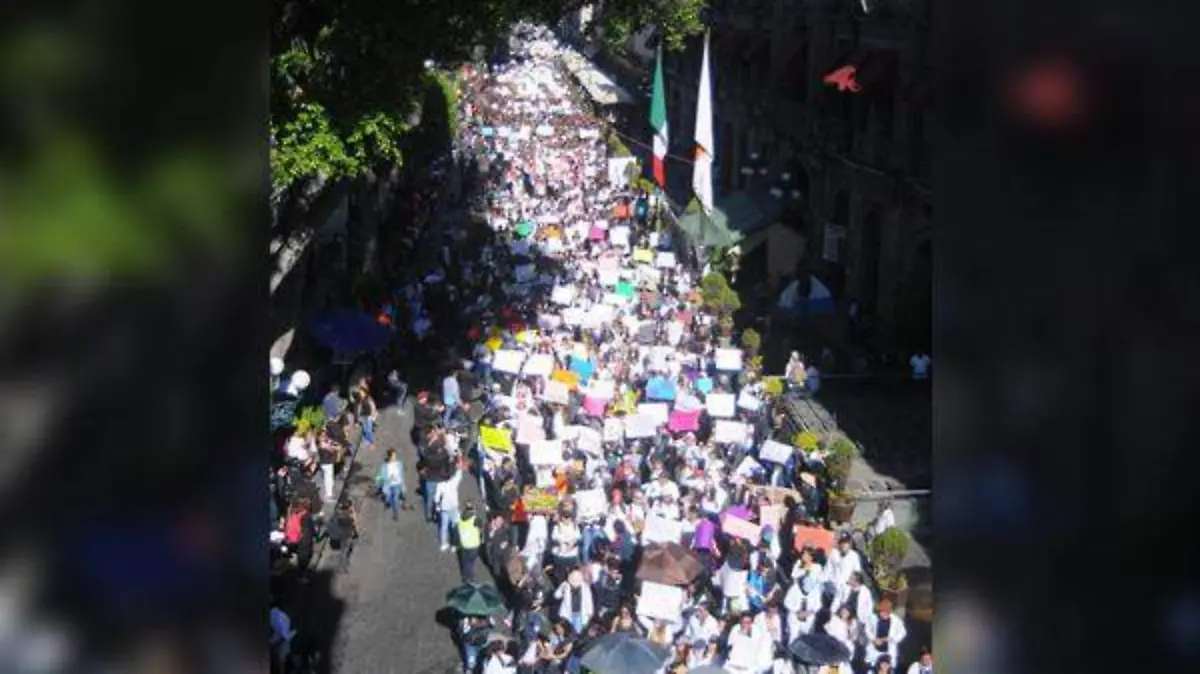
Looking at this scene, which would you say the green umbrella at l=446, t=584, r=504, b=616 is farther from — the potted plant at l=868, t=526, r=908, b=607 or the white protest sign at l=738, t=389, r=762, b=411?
the white protest sign at l=738, t=389, r=762, b=411

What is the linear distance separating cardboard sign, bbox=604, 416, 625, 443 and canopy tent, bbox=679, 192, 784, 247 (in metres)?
18.2

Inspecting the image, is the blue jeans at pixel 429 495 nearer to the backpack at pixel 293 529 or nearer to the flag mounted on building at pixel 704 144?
the backpack at pixel 293 529

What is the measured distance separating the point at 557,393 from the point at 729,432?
10.9 feet

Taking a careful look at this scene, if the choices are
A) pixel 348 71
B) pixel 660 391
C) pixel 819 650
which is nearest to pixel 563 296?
pixel 660 391

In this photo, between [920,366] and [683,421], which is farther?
[920,366]

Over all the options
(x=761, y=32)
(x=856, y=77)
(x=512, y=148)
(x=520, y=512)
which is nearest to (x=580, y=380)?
(x=520, y=512)

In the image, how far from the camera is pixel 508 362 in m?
25.2

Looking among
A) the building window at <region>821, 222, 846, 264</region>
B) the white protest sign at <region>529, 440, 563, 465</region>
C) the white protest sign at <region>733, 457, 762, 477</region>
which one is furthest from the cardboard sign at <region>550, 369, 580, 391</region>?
the building window at <region>821, 222, 846, 264</region>

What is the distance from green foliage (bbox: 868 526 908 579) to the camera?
60.5 ft

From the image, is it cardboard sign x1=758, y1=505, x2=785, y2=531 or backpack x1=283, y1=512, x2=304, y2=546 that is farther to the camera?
backpack x1=283, y1=512, x2=304, y2=546

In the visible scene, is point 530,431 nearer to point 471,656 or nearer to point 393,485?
point 393,485

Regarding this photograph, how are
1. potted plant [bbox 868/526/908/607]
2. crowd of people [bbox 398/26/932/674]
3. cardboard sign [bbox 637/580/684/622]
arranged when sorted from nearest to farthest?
crowd of people [bbox 398/26/932/674], cardboard sign [bbox 637/580/684/622], potted plant [bbox 868/526/908/607]

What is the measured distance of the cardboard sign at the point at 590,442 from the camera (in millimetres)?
→ 21375
